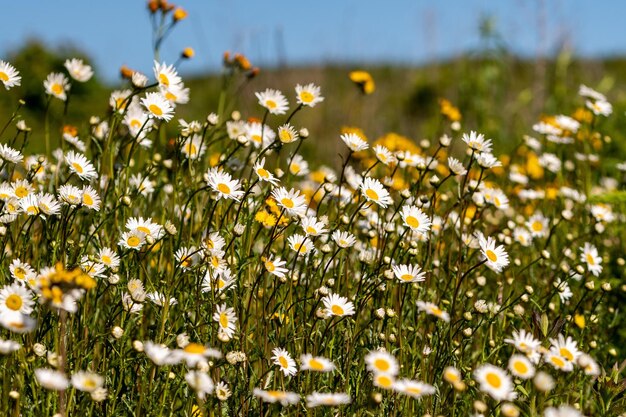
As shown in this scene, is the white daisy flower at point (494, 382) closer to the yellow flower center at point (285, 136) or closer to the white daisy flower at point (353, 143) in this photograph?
the white daisy flower at point (353, 143)

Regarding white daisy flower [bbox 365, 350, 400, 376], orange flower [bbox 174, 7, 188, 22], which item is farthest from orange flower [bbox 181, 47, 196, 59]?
white daisy flower [bbox 365, 350, 400, 376]

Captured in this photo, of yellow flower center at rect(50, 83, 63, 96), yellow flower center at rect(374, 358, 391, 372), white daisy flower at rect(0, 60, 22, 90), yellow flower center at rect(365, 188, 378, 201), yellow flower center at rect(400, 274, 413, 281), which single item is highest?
yellow flower center at rect(50, 83, 63, 96)

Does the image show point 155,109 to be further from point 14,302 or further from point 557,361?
point 557,361

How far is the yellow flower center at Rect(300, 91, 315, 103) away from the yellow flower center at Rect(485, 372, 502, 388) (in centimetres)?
115

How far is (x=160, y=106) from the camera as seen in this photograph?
213 cm

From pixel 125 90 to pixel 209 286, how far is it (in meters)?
1.27

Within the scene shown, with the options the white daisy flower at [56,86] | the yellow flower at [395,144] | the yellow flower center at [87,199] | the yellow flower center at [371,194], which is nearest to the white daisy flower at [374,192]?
the yellow flower center at [371,194]

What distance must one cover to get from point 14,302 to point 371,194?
1.04 metres

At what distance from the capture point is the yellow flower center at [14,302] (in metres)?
1.56

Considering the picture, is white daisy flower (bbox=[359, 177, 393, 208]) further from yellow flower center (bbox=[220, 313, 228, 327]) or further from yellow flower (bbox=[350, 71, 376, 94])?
yellow flower (bbox=[350, 71, 376, 94])

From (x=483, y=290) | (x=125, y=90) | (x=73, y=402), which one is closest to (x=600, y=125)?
(x=483, y=290)

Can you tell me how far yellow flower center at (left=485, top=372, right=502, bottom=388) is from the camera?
1445 mm

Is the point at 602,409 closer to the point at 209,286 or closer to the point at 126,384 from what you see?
the point at 209,286

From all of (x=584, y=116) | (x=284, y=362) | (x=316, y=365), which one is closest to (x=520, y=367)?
(x=316, y=365)
